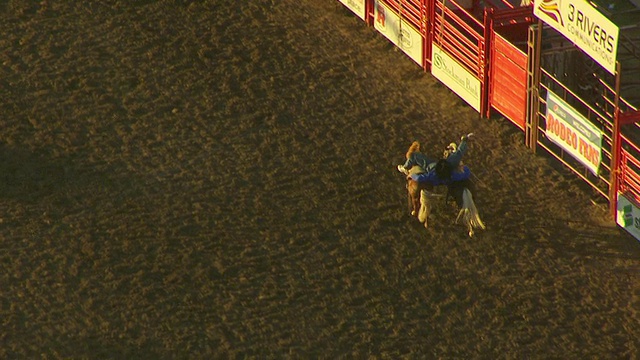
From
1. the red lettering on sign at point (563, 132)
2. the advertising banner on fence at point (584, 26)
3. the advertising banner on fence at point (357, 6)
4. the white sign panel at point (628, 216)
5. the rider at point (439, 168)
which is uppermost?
the advertising banner on fence at point (584, 26)

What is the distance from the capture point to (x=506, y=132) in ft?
79.7

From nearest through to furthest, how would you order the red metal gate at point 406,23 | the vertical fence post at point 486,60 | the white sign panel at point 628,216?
the white sign panel at point 628,216
the vertical fence post at point 486,60
the red metal gate at point 406,23

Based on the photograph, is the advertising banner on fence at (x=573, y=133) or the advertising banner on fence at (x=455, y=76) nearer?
the advertising banner on fence at (x=573, y=133)

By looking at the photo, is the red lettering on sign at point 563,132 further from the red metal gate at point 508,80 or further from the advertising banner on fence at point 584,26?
the advertising banner on fence at point 584,26

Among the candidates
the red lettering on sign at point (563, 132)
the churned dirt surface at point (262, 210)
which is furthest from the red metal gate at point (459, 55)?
the red lettering on sign at point (563, 132)

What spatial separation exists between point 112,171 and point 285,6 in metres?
5.22

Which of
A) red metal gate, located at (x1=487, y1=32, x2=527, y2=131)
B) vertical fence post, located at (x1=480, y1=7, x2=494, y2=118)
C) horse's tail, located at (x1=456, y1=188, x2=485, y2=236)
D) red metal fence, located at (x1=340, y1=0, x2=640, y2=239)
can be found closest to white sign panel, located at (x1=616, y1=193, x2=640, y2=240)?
red metal fence, located at (x1=340, y1=0, x2=640, y2=239)

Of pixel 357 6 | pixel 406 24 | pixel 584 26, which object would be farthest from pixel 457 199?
pixel 357 6

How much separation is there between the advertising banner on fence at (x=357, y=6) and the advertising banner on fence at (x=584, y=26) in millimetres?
4274

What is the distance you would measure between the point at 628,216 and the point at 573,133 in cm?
144

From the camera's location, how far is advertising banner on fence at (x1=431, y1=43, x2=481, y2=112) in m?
24.6

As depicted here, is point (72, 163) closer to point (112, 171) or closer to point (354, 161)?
point (112, 171)

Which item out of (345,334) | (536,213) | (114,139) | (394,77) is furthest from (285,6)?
(345,334)

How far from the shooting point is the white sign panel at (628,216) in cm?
2191
